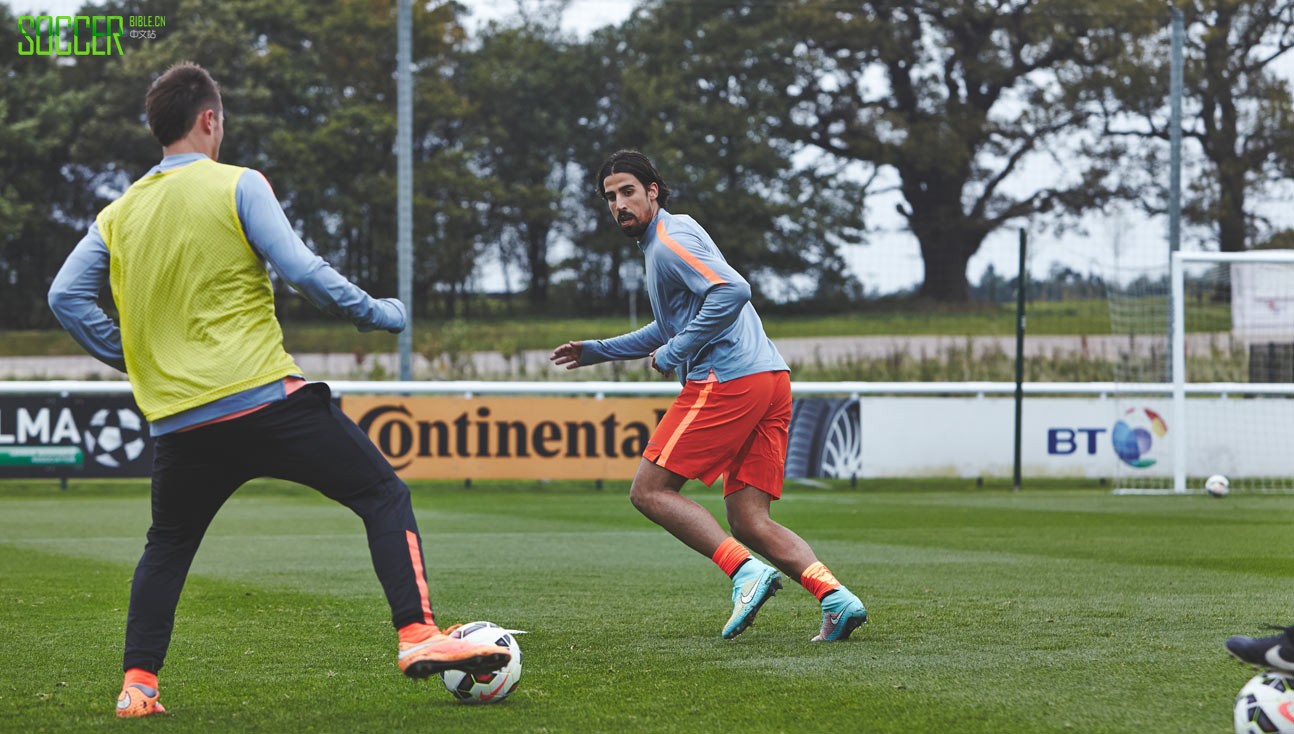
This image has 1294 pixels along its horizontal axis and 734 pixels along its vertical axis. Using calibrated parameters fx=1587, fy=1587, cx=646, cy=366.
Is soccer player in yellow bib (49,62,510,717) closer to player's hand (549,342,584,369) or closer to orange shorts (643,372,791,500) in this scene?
orange shorts (643,372,791,500)

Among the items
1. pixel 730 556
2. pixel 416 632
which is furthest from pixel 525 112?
pixel 416 632

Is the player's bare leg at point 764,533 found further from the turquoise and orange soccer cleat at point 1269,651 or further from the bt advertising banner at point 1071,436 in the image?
the bt advertising banner at point 1071,436

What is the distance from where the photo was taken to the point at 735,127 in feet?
116

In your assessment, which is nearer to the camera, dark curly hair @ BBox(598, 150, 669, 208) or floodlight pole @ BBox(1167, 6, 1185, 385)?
dark curly hair @ BBox(598, 150, 669, 208)

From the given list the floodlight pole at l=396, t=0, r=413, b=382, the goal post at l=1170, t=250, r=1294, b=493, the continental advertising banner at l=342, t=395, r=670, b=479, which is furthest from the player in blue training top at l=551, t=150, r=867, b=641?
the floodlight pole at l=396, t=0, r=413, b=382

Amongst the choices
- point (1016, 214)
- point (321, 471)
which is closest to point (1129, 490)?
point (321, 471)

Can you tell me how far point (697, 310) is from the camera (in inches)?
235

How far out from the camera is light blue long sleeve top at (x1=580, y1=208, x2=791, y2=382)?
228 inches

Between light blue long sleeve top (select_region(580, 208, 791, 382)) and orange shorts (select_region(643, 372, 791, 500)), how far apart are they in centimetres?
6

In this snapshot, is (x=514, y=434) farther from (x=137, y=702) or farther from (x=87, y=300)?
(x=87, y=300)

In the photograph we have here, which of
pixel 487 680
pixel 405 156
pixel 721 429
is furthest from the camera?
pixel 405 156

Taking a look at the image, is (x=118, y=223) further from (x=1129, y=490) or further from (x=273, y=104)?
(x=273, y=104)

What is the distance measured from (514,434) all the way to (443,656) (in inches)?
505

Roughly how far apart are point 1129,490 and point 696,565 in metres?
8.64
